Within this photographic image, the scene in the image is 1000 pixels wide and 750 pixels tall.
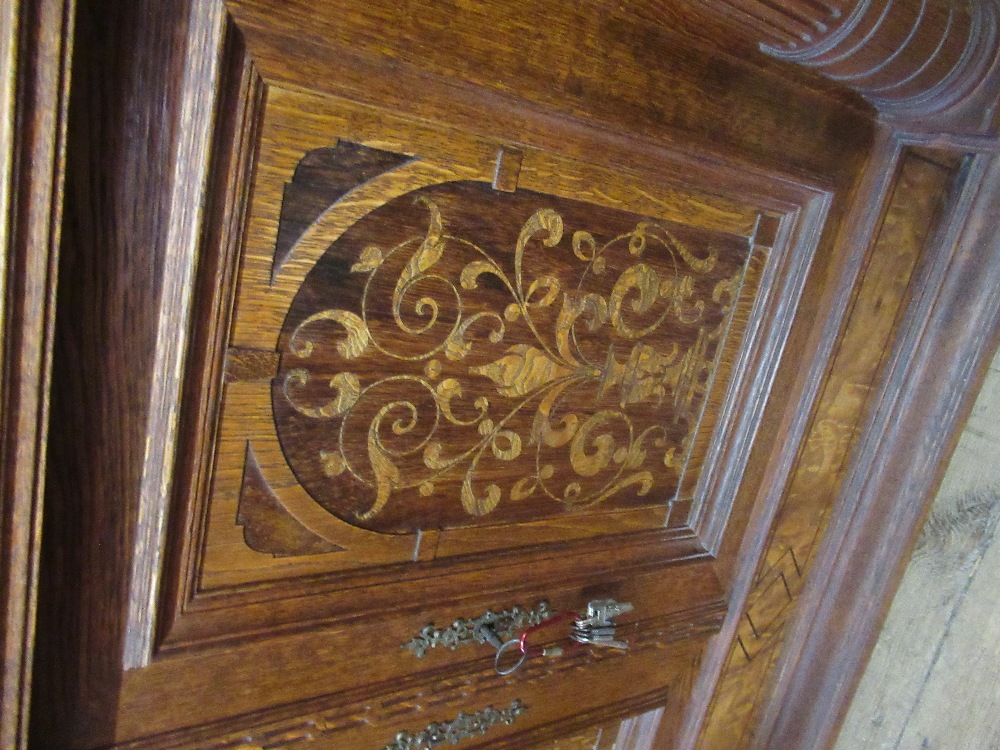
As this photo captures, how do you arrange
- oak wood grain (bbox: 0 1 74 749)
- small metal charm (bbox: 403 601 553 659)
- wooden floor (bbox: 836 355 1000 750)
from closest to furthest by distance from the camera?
1. oak wood grain (bbox: 0 1 74 749)
2. small metal charm (bbox: 403 601 553 659)
3. wooden floor (bbox: 836 355 1000 750)

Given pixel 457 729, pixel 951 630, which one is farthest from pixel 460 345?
pixel 951 630

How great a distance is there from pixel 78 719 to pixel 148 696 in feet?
0.16

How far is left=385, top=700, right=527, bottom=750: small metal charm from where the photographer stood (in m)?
0.73

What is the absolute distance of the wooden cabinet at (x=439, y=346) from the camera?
1.57 ft

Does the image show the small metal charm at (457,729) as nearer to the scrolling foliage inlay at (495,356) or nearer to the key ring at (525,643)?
the key ring at (525,643)

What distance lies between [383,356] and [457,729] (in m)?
0.44

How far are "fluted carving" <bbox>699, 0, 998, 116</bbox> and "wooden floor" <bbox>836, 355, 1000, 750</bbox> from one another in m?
0.46

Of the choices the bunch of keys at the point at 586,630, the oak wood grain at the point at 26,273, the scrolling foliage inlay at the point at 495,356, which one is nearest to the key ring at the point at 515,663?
the bunch of keys at the point at 586,630

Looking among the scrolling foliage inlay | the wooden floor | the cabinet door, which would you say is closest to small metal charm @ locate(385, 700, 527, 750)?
the cabinet door

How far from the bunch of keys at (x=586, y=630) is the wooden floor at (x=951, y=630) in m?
0.52

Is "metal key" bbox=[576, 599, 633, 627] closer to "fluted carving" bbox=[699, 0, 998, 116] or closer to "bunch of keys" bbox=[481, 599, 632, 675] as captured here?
"bunch of keys" bbox=[481, 599, 632, 675]

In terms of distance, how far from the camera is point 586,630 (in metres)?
0.78

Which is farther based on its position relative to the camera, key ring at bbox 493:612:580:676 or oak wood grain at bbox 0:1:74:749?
key ring at bbox 493:612:580:676

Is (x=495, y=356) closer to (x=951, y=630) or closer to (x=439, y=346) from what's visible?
(x=439, y=346)
